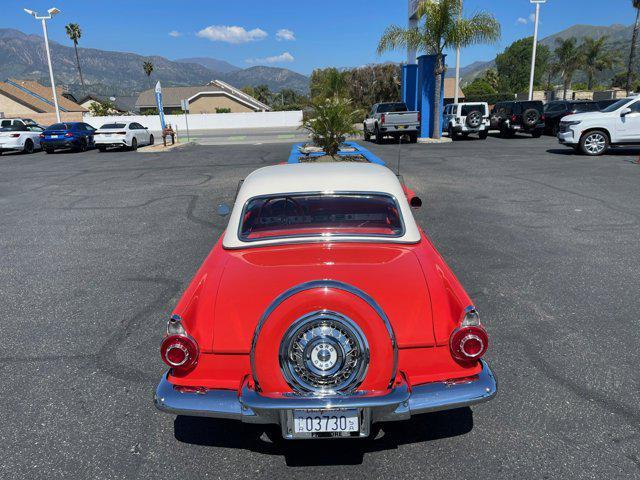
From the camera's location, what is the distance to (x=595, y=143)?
1602cm

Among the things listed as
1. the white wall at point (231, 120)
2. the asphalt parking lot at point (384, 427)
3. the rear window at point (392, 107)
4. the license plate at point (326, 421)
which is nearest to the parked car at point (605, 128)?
the asphalt parking lot at point (384, 427)

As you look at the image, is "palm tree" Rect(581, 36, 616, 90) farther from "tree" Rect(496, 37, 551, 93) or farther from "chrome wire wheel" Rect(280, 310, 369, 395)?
"chrome wire wheel" Rect(280, 310, 369, 395)

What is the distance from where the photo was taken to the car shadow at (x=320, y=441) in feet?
9.04

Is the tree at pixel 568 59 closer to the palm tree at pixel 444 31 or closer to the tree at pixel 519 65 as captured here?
the tree at pixel 519 65

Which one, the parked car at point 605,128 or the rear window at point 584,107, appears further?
the rear window at point 584,107

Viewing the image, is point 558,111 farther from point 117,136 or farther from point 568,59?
point 568,59

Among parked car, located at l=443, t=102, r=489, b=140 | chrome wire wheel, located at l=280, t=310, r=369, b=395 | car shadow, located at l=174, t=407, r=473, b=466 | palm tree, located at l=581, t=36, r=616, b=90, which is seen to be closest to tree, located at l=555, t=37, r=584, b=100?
palm tree, located at l=581, t=36, r=616, b=90

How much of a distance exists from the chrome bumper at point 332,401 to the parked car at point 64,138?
81.5 feet

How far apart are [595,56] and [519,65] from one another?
33279mm

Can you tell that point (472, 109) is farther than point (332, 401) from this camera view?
Yes

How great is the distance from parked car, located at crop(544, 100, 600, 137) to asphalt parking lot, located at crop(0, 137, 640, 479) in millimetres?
16824

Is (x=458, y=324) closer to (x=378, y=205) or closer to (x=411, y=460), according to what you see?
(x=411, y=460)

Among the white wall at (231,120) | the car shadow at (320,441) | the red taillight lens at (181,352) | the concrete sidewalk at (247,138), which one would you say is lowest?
the car shadow at (320,441)

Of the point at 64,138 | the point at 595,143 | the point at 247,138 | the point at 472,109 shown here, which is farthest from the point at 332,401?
the point at 247,138
